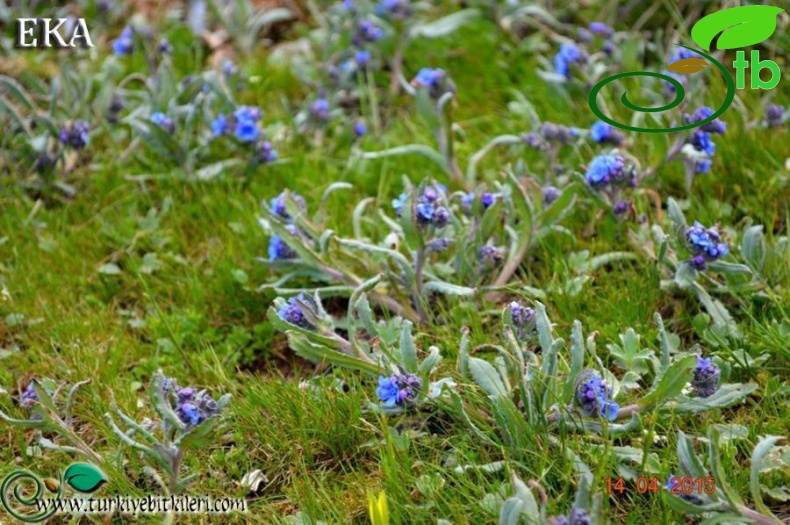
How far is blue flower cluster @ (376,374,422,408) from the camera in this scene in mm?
2414

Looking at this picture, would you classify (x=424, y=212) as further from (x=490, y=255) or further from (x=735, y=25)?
(x=735, y=25)

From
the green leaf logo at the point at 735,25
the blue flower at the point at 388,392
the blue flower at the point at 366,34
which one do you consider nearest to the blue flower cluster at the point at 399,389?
the blue flower at the point at 388,392

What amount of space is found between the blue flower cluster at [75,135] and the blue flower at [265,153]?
68 cm

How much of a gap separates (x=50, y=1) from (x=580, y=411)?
3919 mm

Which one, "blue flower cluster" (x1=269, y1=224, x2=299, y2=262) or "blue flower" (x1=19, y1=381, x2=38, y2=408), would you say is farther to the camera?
"blue flower cluster" (x1=269, y1=224, x2=299, y2=262)

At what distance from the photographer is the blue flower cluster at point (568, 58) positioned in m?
3.80

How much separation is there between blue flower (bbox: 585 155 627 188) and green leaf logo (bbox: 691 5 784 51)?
3.28 feet

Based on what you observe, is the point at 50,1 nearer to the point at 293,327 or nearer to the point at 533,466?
the point at 293,327

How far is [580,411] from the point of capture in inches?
92.5

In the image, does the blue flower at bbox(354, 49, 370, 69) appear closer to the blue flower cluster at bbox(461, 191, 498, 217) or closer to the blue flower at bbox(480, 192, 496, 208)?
the blue flower cluster at bbox(461, 191, 498, 217)

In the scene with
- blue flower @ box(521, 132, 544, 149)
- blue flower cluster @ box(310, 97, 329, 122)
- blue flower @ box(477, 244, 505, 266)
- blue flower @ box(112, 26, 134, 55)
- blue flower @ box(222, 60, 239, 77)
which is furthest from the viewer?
blue flower @ box(112, 26, 134, 55)

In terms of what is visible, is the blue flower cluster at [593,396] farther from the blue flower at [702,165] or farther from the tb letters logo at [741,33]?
the tb letters logo at [741,33]

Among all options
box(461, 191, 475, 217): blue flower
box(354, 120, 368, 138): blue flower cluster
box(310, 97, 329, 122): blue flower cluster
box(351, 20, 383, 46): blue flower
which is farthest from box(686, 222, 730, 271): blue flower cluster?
box(351, 20, 383, 46): blue flower
